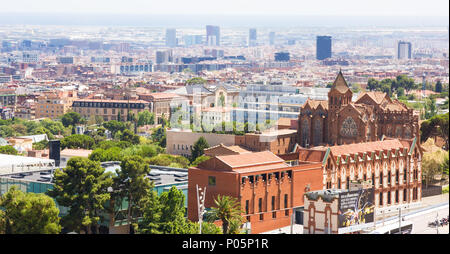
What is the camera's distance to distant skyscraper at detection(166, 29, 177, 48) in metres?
107

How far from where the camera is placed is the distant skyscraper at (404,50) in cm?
12219

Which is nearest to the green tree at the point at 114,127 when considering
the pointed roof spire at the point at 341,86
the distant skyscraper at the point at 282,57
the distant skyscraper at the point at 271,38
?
the pointed roof spire at the point at 341,86

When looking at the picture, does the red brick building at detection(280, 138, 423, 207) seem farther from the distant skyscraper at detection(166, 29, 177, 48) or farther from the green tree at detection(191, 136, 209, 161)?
the distant skyscraper at detection(166, 29, 177, 48)

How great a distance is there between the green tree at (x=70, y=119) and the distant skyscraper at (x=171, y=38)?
163ft

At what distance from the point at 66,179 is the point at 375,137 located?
13.9m

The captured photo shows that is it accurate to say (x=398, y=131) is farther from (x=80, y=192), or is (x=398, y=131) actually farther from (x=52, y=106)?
(x=52, y=106)

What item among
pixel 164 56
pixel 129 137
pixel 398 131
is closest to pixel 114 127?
pixel 129 137

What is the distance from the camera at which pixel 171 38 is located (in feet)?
376

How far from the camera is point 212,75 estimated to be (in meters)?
101

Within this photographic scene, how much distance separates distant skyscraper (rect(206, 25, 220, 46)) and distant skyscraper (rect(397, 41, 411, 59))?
25.0m

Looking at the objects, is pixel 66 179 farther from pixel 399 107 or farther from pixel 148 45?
pixel 148 45

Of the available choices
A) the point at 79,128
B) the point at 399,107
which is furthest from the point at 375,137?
the point at 79,128

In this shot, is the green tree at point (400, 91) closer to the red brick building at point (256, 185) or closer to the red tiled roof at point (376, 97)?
the red tiled roof at point (376, 97)

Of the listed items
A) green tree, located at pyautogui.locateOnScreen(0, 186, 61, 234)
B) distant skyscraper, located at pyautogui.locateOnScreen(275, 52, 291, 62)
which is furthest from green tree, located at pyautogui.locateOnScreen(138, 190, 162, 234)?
distant skyscraper, located at pyautogui.locateOnScreen(275, 52, 291, 62)
